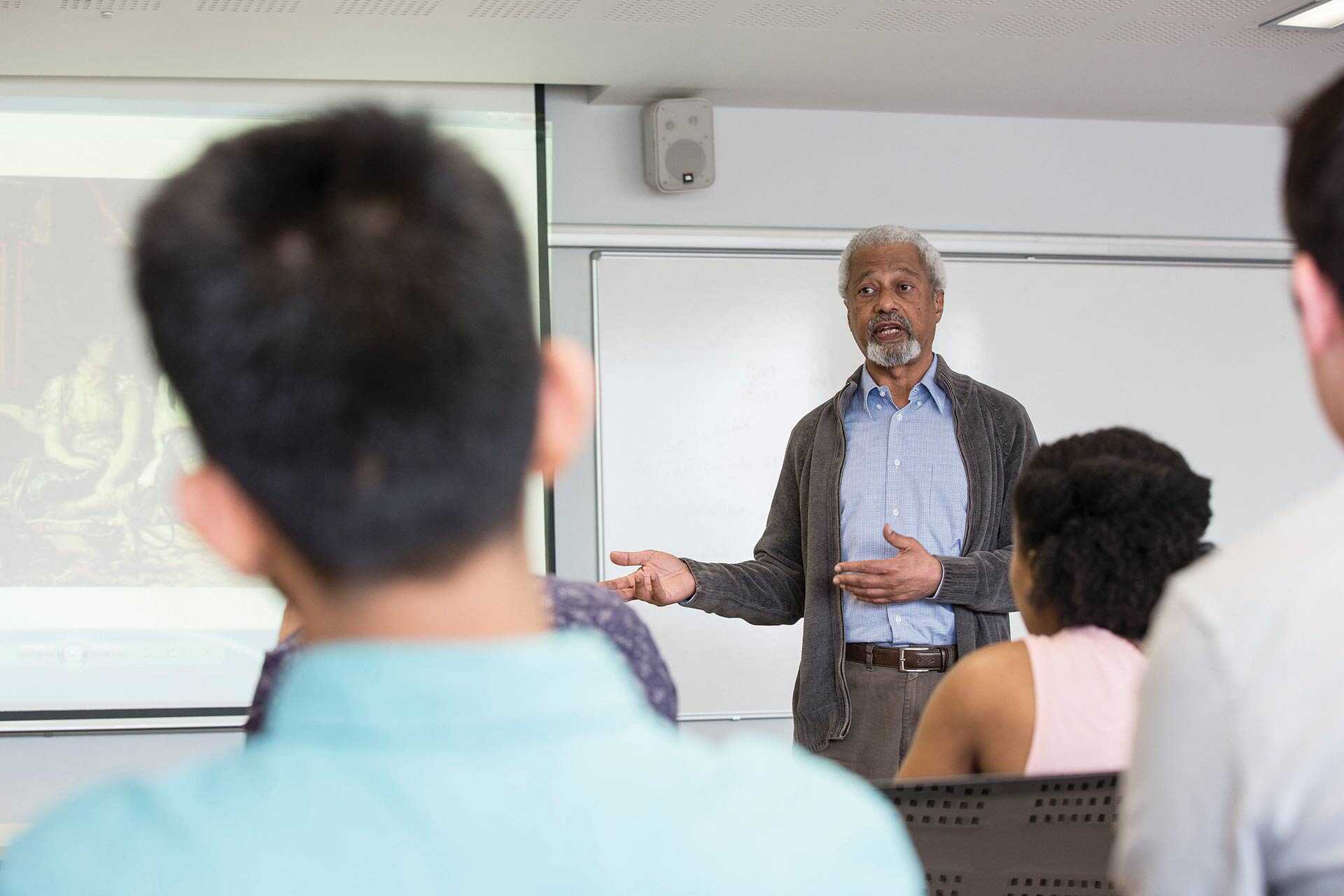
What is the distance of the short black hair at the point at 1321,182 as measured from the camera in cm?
77

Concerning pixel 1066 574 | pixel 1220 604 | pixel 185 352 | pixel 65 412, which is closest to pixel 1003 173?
pixel 65 412

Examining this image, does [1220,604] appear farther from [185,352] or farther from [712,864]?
[185,352]

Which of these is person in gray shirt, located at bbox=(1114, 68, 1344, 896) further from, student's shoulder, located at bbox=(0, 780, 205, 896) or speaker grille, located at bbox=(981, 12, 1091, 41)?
speaker grille, located at bbox=(981, 12, 1091, 41)

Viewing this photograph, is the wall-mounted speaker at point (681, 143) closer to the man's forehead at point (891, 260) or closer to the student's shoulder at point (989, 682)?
the man's forehead at point (891, 260)

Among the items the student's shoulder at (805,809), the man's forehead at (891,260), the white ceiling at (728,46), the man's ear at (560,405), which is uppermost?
the white ceiling at (728,46)

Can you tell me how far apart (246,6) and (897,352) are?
1.99 meters

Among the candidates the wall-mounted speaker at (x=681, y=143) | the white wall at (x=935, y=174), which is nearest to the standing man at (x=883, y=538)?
the wall-mounted speaker at (x=681, y=143)

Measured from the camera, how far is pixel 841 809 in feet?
1.72

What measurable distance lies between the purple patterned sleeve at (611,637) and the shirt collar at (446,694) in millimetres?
411

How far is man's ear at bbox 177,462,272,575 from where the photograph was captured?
20.9 inches

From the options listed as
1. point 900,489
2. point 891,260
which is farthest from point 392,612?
point 891,260

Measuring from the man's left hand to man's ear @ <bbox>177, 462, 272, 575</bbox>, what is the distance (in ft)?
7.48

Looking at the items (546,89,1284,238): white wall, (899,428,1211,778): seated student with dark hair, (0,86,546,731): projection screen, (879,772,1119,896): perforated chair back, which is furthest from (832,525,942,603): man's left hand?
(546,89,1284,238): white wall

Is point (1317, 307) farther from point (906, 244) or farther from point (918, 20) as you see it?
point (918, 20)
